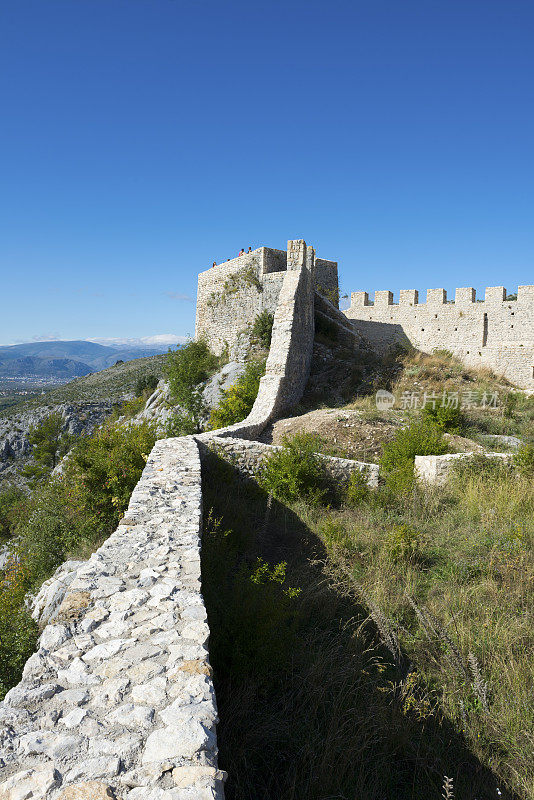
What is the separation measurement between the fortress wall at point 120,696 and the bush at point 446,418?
8702 millimetres

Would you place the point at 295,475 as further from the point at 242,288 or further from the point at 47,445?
the point at 47,445

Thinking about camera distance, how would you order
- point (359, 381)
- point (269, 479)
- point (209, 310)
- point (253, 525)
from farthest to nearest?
1. point (209, 310)
2. point (359, 381)
3. point (269, 479)
4. point (253, 525)

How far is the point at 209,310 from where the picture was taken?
18.0 meters

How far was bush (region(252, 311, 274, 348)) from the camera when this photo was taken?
630 inches

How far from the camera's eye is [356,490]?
7.38 m

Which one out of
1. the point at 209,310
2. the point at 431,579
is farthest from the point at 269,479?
the point at 209,310

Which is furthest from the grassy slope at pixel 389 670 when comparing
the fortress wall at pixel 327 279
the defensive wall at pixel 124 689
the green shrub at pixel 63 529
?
the fortress wall at pixel 327 279

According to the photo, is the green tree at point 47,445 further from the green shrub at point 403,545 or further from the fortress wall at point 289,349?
the green shrub at point 403,545

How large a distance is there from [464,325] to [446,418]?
39.2 ft

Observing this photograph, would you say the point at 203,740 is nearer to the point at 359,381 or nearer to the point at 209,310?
the point at 359,381

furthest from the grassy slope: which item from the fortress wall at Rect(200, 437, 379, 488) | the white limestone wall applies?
the fortress wall at Rect(200, 437, 379, 488)

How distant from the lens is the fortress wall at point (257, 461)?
7.88 meters

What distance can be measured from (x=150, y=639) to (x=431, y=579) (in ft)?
11.1

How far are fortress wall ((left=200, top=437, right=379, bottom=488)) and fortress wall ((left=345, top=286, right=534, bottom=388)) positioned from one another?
1404 cm
